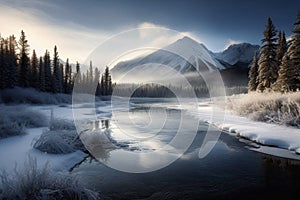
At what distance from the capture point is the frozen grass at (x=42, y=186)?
3.77 m

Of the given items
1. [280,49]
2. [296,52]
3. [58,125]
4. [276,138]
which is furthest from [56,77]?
[276,138]

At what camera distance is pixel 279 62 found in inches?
1078

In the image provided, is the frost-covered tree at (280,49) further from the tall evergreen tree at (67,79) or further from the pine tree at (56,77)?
the tall evergreen tree at (67,79)

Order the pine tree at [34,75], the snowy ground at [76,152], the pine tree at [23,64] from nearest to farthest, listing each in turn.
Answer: the snowy ground at [76,152] → the pine tree at [23,64] → the pine tree at [34,75]

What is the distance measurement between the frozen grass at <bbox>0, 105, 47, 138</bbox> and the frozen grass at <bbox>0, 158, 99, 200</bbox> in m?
5.75

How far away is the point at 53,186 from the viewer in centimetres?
407

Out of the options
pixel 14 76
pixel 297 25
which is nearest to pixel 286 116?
pixel 297 25

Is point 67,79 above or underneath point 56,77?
above

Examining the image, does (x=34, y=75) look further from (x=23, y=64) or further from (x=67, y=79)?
(x=67, y=79)

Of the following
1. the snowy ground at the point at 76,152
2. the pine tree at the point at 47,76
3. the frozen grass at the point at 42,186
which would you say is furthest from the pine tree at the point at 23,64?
the frozen grass at the point at 42,186

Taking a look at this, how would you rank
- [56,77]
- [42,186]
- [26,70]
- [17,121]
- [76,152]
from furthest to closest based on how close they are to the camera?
1. [56,77]
2. [26,70]
3. [17,121]
4. [76,152]
5. [42,186]

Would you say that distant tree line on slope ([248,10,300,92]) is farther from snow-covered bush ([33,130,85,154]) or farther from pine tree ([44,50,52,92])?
pine tree ([44,50,52,92])

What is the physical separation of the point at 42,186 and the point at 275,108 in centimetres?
1422

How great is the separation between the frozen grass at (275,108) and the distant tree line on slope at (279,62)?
17.7ft
